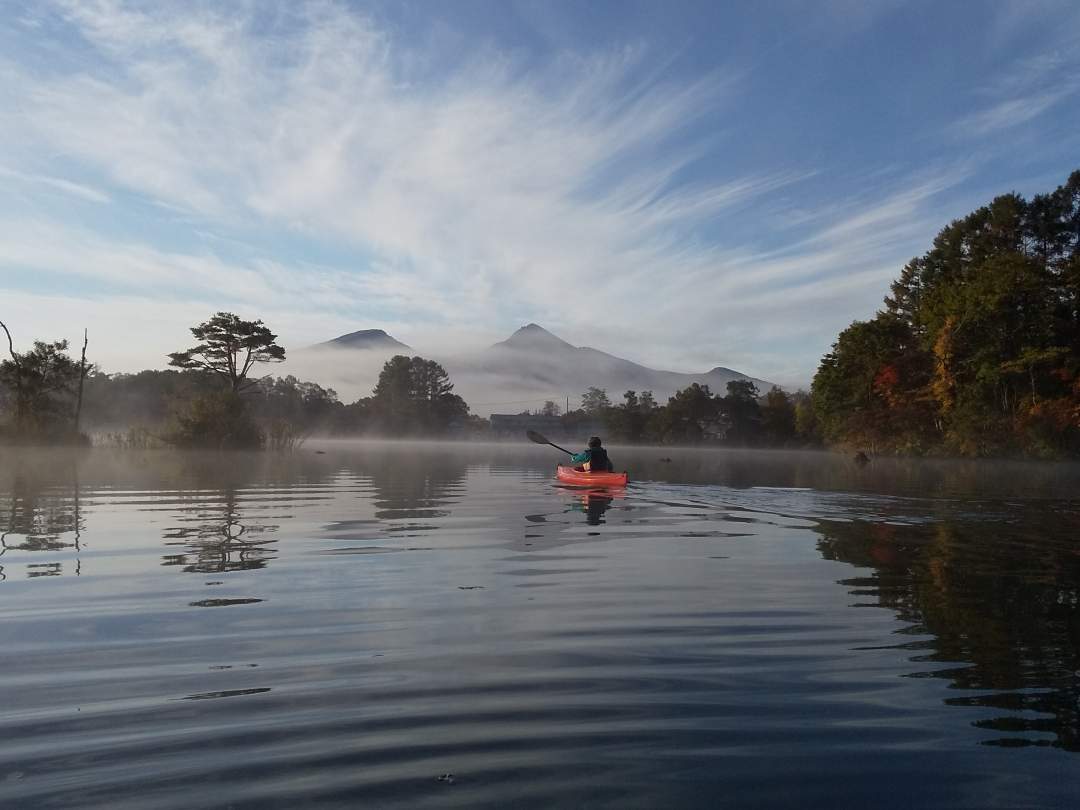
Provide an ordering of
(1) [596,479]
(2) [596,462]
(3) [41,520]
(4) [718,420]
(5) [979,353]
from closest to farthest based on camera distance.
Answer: (3) [41,520] → (1) [596,479] → (2) [596,462] → (5) [979,353] → (4) [718,420]

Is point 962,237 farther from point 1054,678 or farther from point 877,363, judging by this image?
point 1054,678

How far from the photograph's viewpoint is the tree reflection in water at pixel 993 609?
4.67m

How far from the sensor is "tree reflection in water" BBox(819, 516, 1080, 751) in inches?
184

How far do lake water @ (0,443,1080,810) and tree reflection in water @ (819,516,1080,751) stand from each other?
0.12ft

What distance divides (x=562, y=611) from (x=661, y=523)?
8217mm

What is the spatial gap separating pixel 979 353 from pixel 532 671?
54.3 meters

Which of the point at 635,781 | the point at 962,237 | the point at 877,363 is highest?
the point at 962,237

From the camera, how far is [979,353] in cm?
5119

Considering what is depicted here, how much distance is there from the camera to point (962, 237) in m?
65.6

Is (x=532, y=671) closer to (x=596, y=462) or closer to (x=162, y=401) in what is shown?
(x=596, y=462)

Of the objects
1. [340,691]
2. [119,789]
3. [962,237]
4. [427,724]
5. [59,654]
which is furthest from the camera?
[962,237]

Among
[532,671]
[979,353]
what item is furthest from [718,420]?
[532,671]

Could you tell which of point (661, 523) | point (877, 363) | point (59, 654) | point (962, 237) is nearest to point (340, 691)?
point (59, 654)

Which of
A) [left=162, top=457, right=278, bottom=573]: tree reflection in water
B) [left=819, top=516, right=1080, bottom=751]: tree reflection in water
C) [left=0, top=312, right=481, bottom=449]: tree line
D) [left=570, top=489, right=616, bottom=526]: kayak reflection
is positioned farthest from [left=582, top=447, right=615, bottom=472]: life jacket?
[left=0, top=312, right=481, bottom=449]: tree line
